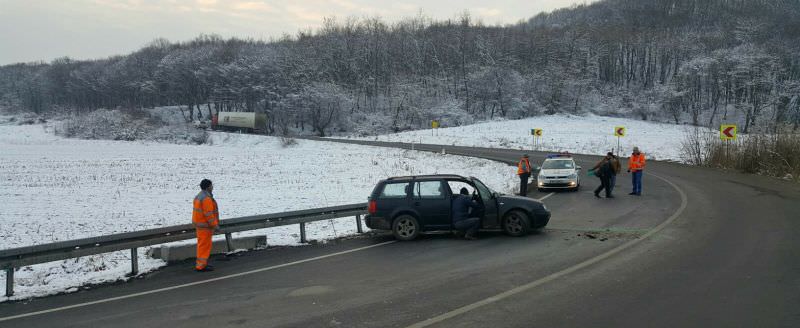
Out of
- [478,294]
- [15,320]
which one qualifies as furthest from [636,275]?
[15,320]

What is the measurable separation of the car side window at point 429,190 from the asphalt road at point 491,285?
0.96m

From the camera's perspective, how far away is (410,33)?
124 meters

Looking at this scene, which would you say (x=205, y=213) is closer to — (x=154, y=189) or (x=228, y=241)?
(x=228, y=241)

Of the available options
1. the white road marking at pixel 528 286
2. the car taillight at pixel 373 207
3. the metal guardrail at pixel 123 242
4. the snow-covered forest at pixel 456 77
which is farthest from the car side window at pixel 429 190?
the snow-covered forest at pixel 456 77

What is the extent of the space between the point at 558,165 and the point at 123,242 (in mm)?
17218

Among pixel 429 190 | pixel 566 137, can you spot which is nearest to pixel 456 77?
pixel 566 137

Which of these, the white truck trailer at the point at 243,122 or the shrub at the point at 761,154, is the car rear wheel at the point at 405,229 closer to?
the shrub at the point at 761,154

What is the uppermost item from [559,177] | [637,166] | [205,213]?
[637,166]

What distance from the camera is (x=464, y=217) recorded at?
1105cm

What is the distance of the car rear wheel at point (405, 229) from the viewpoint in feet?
37.1

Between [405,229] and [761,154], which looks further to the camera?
[761,154]

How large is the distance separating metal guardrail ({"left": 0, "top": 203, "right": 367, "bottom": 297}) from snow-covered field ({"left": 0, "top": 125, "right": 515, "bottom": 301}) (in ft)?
1.40

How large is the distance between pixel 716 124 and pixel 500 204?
91025 millimetres

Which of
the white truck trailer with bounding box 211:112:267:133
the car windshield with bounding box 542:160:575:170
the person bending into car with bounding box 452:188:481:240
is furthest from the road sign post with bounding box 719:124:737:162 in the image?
the white truck trailer with bounding box 211:112:267:133
